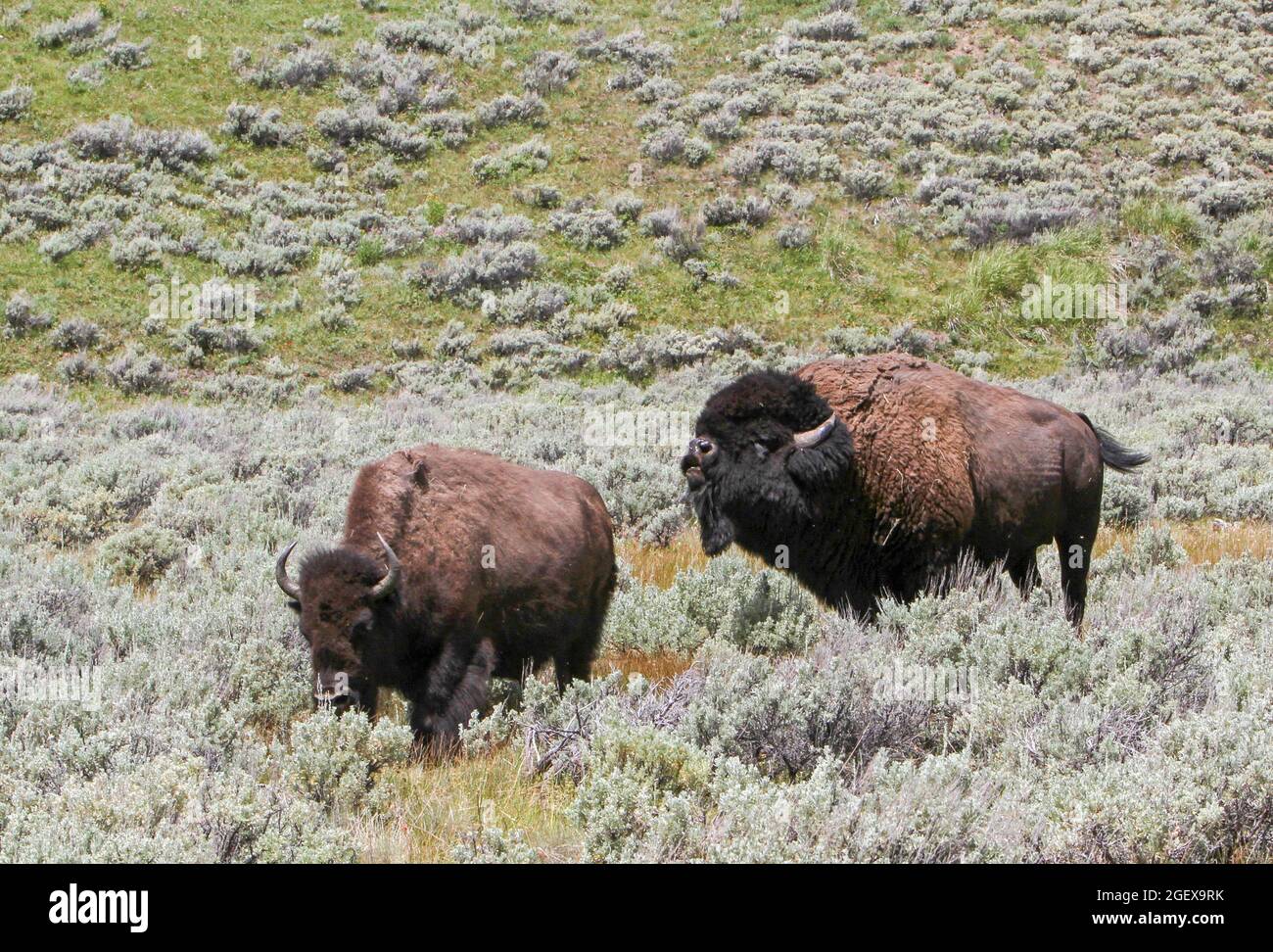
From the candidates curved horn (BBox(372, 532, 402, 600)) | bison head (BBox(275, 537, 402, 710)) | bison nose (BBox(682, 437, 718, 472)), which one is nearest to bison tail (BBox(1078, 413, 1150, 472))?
bison nose (BBox(682, 437, 718, 472))

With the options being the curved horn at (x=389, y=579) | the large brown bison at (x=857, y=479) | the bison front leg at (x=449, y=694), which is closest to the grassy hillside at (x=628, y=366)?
the bison front leg at (x=449, y=694)

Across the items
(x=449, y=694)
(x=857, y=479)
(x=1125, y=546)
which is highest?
(x=857, y=479)

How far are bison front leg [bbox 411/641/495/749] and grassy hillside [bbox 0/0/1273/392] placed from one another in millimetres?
16318

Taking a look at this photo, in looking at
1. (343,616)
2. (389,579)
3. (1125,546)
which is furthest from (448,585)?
(1125,546)

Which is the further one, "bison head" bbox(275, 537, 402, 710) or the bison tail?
the bison tail

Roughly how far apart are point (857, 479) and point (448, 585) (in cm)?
267

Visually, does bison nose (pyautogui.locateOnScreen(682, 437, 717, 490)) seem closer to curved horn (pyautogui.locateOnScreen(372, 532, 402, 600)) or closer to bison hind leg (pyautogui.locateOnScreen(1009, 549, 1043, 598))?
curved horn (pyautogui.locateOnScreen(372, 532, 402, 600))

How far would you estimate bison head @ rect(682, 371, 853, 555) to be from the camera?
6559 millimetres

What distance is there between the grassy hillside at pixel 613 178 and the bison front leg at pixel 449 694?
53.5 feet

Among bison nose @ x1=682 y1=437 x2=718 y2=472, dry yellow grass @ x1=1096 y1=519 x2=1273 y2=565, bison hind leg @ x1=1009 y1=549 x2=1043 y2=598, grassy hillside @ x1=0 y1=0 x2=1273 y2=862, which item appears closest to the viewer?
grassy hillside @ x1=0 y1=0 x2=1273 y2=862

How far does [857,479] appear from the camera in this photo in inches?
267

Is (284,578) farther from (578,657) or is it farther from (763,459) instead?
(763,459)

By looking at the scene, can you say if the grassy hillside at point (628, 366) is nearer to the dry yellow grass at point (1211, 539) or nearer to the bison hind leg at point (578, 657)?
the dry yellow grass at point (1211, 539)

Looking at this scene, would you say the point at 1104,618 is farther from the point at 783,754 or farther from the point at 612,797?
the point at 612,797
